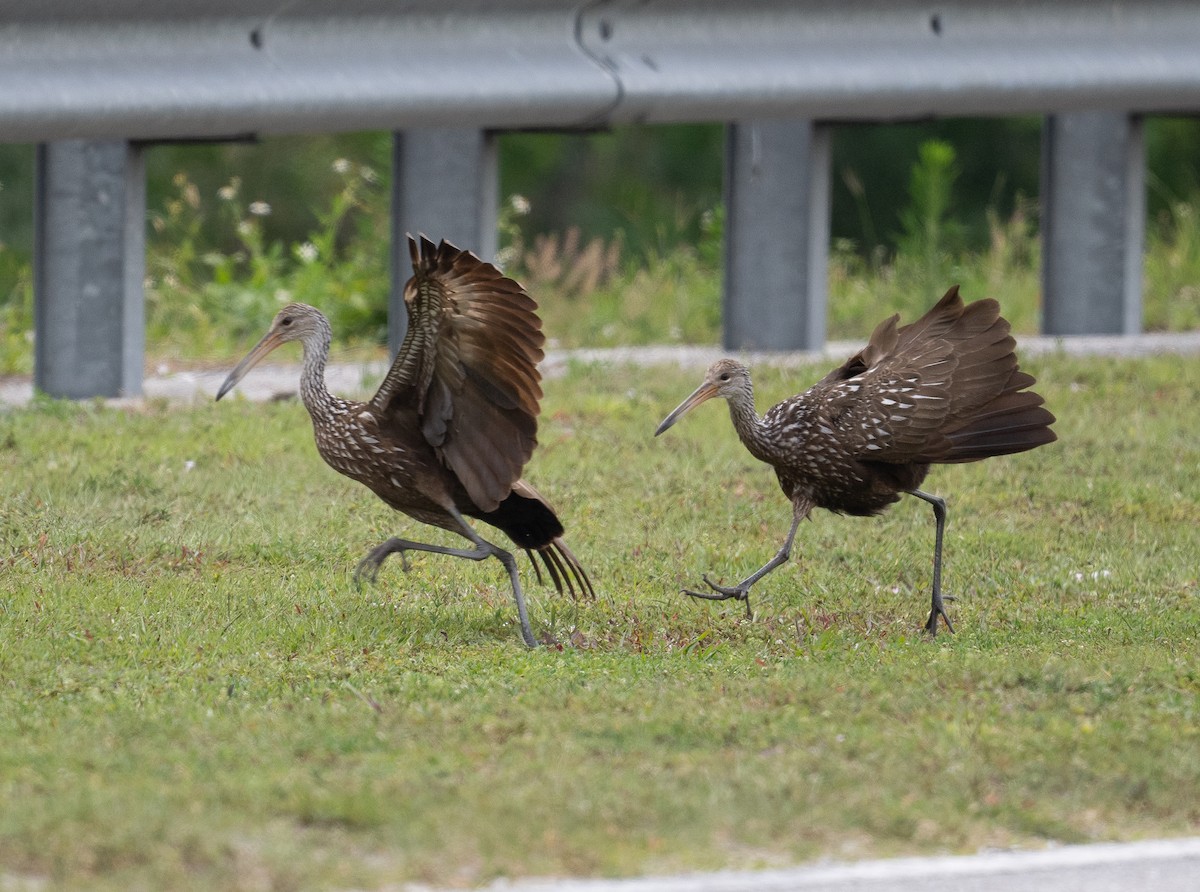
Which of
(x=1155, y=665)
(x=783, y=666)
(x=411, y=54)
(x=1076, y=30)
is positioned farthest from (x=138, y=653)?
(x=1076, y=30)

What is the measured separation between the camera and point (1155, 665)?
6.63 m

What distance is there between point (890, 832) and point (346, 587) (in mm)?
3229

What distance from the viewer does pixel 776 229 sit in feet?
38.7

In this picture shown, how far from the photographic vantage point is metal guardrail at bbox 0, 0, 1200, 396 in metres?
9.55

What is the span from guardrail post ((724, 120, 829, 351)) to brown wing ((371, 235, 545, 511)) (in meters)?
4.97

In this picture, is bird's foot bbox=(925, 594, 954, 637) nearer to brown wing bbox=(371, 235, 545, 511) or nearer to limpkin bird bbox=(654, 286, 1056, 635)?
limpkin bird bbox=(654, 286, 1056, 635)

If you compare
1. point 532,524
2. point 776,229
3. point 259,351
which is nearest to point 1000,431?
point 532,524

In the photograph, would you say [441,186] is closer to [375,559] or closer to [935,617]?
[375,559]

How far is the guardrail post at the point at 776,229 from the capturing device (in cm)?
1178

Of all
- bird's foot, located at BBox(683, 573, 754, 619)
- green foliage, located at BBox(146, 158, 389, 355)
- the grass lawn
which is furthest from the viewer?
green foliage, located at BBox(146, 158, 389, 355)

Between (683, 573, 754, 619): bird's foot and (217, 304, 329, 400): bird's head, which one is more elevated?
(217, 304, 329, 400): bird's head

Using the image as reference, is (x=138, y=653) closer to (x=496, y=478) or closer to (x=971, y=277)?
(x=496, y=478)

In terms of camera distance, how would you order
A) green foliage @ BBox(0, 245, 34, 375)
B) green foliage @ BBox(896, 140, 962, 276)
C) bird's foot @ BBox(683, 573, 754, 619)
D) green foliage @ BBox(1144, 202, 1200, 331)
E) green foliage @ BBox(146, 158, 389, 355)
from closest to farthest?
bird's foot @ BBox(683, 573, 754, 619), green foliage @ BBox(0, 245, 34, 375), green foliage @ BBox(146, 158, 389, 355), green foliage @ BBox(896, 140, 962, 276), green foliage @ BBox(1144, 202, 1200, 331)

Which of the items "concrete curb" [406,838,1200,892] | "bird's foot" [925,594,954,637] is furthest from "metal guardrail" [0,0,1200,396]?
"concrete curb" [406,838,1200,892]
